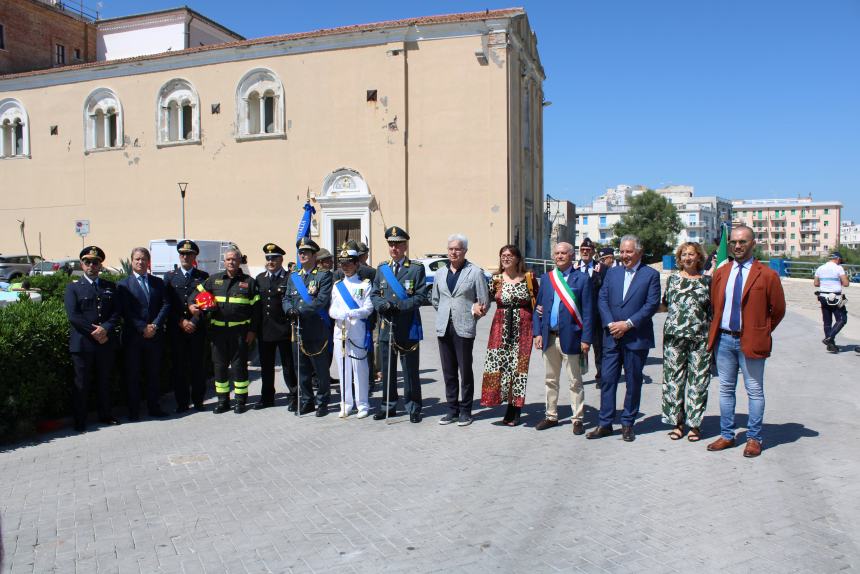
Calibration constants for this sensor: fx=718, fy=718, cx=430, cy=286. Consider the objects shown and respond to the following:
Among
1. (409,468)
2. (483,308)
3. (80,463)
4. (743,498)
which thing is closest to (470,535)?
(409,468)

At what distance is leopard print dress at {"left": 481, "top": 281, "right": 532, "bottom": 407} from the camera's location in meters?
7.53

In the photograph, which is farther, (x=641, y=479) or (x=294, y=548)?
(x=641, y=479)

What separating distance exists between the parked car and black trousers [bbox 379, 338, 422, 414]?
2559 centimetres

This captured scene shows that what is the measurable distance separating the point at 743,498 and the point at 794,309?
20309 millimetres

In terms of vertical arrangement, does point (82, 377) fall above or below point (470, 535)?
above

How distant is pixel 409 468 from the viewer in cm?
623

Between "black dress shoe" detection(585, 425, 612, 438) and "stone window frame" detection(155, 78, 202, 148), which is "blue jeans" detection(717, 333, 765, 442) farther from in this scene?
"stone window frame" detection(155, 78, 202, 148)

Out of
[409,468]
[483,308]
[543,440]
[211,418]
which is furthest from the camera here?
[211,418]

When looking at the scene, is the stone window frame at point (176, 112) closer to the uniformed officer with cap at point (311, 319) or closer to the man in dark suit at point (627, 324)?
the uniformed officer with cap at point (311, 319)

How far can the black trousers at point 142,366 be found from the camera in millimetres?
8195

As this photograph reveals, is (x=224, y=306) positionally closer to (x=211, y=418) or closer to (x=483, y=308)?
(x=211, y=418)

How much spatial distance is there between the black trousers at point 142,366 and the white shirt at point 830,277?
11179mm

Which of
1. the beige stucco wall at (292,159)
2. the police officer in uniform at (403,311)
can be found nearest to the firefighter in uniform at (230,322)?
the police officer in uniform at (403,311)

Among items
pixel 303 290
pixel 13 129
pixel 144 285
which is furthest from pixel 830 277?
Result: pixel 13 129
